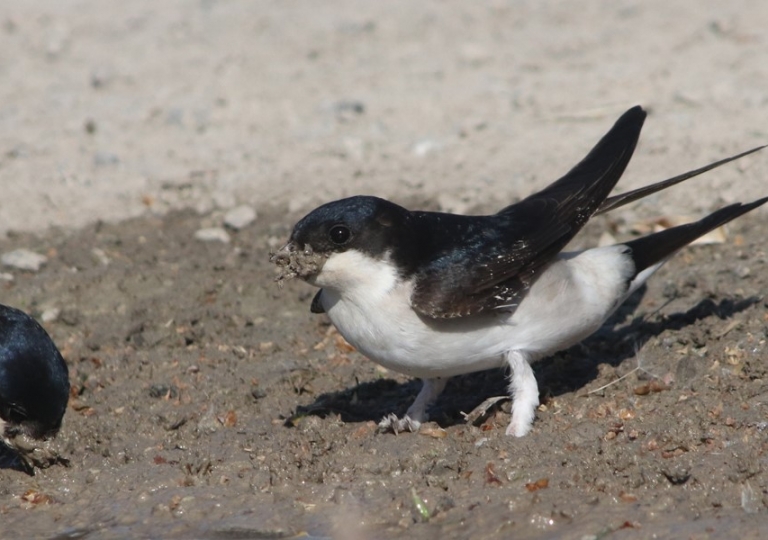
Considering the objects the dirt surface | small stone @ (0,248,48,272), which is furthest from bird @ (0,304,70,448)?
small stone @ (0,248,48,272)

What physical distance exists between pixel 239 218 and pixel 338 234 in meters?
2.94

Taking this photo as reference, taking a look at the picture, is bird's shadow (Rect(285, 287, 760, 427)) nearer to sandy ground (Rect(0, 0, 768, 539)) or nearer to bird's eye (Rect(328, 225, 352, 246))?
sandy ground (Rect(0, 0, 768, 539))

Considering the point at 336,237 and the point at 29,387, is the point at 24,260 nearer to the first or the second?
the point at 29,387

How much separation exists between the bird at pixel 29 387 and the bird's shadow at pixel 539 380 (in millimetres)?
917

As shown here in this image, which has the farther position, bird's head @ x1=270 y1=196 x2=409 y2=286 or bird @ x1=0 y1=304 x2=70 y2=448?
bird @ x1=0 y1=304 x2=70 y2=448

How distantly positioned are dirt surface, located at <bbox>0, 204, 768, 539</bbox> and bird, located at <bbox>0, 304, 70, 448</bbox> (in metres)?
0.24

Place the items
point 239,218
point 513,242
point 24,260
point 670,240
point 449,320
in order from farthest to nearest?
point 239,218
point 24,260
point 670,240
point 513,242
point 449,320

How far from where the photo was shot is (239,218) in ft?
24.1

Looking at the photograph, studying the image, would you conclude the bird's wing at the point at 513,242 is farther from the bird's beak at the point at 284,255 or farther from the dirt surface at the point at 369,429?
the dirt surface at the point at 369,429

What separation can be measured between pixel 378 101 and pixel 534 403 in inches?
169

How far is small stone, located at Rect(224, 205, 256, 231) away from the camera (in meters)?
7.31

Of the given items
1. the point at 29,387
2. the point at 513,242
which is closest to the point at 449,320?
the point at 513,242

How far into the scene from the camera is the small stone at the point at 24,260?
23.0 ft

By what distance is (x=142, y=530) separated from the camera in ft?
15.7
